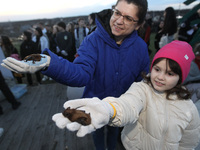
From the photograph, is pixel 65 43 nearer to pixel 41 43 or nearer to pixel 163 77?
pixel 41 43

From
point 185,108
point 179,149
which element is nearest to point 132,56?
point 185,108

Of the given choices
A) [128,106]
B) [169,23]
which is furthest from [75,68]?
[169,23]

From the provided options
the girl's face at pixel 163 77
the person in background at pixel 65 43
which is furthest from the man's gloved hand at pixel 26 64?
the person in background at pixel 65 43

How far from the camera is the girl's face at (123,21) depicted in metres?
1.02

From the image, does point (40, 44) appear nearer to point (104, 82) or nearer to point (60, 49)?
point (60, 49)

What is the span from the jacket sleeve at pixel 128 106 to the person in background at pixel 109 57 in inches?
11.9

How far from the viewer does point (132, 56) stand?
120cm

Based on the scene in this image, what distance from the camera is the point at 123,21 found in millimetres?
1057

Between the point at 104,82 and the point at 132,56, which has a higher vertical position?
the point at 132,56

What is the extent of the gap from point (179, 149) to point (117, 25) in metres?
1.13

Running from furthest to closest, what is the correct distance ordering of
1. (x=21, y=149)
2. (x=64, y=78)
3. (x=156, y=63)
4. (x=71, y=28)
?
(x=71, y=28) < (x=21, y=149) < (x=156, y=63) < (x=64, y=78)

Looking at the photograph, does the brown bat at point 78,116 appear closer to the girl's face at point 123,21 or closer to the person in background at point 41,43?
the girl's face at point 123,21

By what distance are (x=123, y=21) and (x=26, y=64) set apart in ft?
2.53

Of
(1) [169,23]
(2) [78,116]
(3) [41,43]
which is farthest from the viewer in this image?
(3) [41,43]
